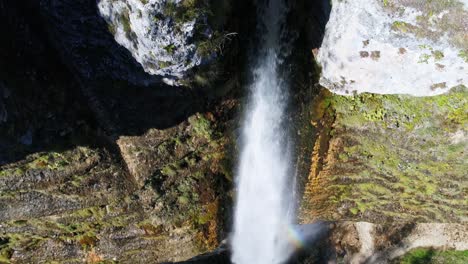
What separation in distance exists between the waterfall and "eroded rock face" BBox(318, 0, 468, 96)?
3.55 feet

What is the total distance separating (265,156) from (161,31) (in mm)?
4391

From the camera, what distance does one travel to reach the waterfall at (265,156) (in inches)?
341

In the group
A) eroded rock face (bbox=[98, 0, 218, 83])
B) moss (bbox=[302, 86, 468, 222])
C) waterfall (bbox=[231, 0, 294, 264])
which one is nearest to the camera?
eroded rock face (bbox=[98, 0, 218, 83])

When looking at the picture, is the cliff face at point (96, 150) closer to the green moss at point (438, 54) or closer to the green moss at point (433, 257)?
the green moss at point (438, 54)

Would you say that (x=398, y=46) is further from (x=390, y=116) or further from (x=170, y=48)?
(x=170, y=48)

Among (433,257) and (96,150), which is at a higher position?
(96,150)

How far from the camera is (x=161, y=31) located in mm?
6215

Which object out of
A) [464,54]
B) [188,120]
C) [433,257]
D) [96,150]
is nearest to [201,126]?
[188,120]

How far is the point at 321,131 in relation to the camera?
30.2 ft

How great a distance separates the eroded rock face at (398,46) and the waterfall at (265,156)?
108 cm

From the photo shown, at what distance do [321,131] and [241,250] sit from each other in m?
4.26

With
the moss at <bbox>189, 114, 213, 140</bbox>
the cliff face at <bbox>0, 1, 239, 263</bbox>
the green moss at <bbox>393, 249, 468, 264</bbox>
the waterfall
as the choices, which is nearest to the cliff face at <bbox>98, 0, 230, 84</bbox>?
the cliff face at <bbox>0, 1, 239, 263</bbox>

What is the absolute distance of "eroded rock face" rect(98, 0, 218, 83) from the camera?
6.08 meters

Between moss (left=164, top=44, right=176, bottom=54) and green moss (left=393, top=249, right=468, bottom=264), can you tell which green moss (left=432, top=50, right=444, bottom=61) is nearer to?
moss (left=164, top=44, right=176, bottom=54)
